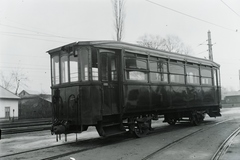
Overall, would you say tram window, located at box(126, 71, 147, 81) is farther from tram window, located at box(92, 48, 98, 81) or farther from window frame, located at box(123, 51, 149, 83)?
tram window, located at box(92, 48, 98, 81)

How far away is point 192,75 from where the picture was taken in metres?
12.5

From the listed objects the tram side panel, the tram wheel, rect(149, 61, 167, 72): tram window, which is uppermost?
rect(149, 61, 167, 72): tram window

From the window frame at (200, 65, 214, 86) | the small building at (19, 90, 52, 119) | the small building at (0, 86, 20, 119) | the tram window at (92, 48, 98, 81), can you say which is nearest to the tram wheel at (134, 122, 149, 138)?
the tram window at (92, 48, 98, 81)

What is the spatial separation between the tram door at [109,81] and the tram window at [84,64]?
21.7 inches

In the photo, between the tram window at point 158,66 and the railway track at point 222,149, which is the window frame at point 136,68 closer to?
the tram window at point 158,66

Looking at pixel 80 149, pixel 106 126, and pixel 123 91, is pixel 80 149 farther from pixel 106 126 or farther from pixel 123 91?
pixel 123 91

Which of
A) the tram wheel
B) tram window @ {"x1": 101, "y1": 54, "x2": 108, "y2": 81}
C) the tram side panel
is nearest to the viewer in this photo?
tram window @ {"x1": 101, "y1": 54, "x2": 108, "y2": 81}

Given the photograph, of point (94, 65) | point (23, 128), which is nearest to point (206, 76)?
point (94, 65)

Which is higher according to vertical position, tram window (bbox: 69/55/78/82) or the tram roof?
the tram roof

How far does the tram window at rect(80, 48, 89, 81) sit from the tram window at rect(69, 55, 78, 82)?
10.4 inches

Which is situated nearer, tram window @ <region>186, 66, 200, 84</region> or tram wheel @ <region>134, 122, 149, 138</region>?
tram wheel @ <region>134, 122, 149, 138</region>

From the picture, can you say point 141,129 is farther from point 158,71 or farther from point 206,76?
point 206,76

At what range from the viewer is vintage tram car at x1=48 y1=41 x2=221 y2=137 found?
26.0 feet

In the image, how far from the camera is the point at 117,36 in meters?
21.0
